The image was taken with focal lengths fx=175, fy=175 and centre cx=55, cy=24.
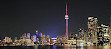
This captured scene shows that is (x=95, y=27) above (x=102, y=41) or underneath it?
above

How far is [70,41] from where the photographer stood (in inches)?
7421

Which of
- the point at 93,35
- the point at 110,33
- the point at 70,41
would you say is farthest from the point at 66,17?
the point at 70,41

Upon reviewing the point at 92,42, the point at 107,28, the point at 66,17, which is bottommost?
the point at 92,42

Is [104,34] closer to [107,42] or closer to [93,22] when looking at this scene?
[107,42]

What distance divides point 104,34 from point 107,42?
23.2ft

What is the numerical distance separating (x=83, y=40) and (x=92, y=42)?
1613 centimetres

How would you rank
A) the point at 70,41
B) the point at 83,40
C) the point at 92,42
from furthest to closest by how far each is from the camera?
the point at 70,41, the point at 83,40, the point at 92,42

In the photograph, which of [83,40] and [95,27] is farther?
[83,40]

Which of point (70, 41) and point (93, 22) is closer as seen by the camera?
point (93, 22)

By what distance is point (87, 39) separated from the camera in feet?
517

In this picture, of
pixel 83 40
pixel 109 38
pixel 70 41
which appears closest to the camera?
pixel 109 38

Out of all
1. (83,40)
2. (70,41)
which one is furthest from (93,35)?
(70,41)

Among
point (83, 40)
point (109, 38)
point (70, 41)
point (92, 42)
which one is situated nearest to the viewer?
point (109, 38)

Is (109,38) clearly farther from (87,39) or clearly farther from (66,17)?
(66,17)
